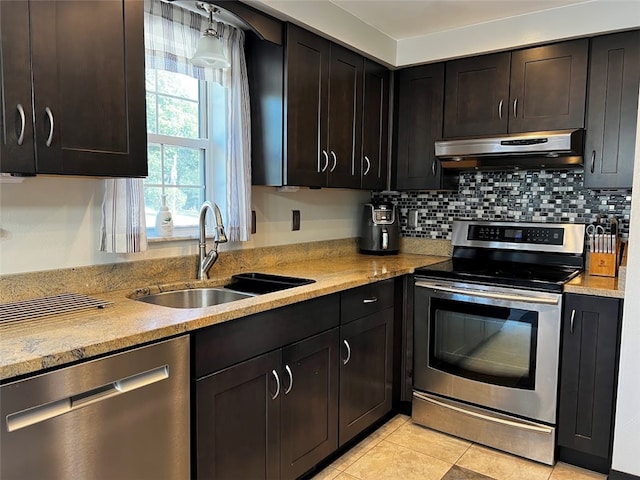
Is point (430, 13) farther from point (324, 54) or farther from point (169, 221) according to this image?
point (169, 221)

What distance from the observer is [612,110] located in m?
2.52

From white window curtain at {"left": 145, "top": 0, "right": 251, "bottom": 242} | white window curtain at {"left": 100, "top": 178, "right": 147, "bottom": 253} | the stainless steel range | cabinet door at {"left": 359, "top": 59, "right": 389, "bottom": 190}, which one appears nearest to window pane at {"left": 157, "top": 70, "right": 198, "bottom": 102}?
white window curtain at {"left": 145, "top": 0, "right": 251, "bottom": 242}

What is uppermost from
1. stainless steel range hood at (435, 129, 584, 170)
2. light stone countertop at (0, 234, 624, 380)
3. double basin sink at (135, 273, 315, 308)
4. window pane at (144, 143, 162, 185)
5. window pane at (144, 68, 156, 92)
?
window pane at (144, 68, 156, 92)

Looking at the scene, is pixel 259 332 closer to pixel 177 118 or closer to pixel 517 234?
pixel 177 118

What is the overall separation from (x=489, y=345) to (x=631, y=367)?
0.63 m

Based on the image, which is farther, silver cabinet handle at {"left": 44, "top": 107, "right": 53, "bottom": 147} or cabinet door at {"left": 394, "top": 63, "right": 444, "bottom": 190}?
cabinet door at {"left": 394, "top": 63, "right": 444, "bottom": 190}

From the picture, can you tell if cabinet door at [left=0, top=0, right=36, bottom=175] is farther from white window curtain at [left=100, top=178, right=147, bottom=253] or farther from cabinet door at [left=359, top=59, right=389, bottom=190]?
cabinet door at [left=359, top=59, right=389, bottom=190]

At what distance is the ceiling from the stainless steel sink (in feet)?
5.33

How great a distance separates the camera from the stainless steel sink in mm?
2057

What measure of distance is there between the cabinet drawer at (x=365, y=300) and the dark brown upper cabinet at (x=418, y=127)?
2.83 feet

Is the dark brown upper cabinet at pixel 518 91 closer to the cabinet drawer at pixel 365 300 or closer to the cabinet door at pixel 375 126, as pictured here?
the cabinet door at pixel 375 126

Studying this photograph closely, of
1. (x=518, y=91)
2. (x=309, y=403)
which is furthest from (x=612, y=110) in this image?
(x=309, y=403)

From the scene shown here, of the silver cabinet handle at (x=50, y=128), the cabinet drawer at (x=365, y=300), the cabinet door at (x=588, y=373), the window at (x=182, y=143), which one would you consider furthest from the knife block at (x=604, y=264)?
the silver cabinet handle at (x=50, y=128)

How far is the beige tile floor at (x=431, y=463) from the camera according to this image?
2240mm
